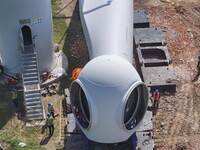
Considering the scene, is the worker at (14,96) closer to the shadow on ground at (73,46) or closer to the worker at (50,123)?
the worker at (50,123)

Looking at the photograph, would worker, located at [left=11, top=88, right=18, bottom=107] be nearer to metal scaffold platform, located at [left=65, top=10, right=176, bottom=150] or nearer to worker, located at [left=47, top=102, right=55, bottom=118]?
worker, located at [left=47, top=102, right=55, bottom=118]

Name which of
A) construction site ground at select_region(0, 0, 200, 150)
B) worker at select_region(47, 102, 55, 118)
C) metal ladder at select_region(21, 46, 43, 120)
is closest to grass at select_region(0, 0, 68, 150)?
construction site ground at select_region(0, 0, 200, 150)

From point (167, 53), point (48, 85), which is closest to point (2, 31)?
point (48, 85)

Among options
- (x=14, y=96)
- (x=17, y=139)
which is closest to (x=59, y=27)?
(x=14, y=96)

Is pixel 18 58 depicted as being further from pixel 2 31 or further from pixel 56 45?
pixel 56 45

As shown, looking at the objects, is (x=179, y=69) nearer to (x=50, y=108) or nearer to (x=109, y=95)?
(x=50, y=108)

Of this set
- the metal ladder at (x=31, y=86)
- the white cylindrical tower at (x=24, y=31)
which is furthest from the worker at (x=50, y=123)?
the white cylindrical tower at (x=24, y=31)

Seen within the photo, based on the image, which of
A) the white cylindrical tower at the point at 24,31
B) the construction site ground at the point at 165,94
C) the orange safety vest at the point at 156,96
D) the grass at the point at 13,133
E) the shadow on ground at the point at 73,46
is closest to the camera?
the grass at the point at 13,133
